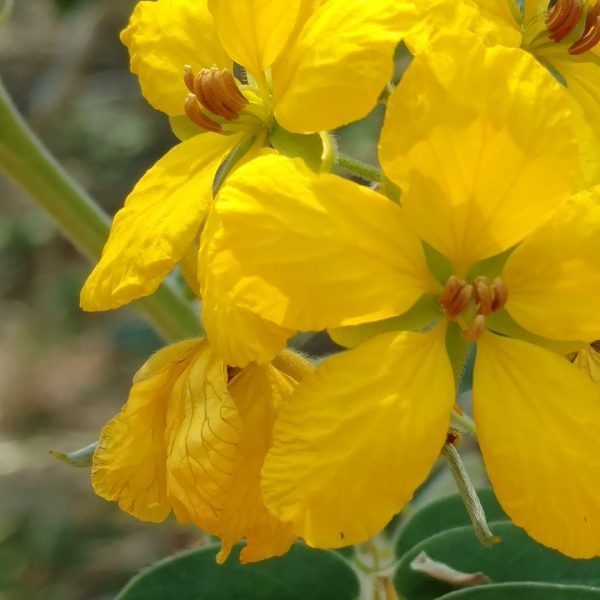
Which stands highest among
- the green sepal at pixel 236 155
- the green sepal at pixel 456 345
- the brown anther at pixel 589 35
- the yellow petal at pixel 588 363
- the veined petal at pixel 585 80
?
the green sepal at pixel 236 155

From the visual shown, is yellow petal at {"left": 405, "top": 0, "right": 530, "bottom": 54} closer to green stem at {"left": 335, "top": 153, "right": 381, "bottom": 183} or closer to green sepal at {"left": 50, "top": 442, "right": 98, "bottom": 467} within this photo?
green stem at {"left": 335, "top": 153, "right": 381, "bottom": 183}

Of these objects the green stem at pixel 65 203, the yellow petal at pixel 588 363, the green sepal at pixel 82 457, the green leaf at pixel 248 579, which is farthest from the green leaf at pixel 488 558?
the green stem at pixel 65 203

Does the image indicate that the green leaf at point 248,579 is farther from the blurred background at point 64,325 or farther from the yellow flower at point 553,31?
the blurred background at point 64,325

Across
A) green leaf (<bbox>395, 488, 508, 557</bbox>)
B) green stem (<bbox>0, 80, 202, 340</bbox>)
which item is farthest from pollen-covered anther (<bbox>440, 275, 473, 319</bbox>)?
green stem (<bbox>0, 80, 202, 340</bbox>)

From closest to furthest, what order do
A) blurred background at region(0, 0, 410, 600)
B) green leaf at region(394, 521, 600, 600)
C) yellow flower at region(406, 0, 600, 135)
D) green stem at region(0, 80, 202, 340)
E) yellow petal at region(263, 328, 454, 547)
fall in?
1. yellow petal at region(263, 328, 454, 547)
2. yellow flower at region(406, 0, 600, 135)
3. green leaf at region(394, 521, 600, 600)
4. green stem at region(0, 80, 202, 340)
5. blurred background at region(0, 0, 410, 600)

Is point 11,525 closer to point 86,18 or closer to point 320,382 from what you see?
point 86,18

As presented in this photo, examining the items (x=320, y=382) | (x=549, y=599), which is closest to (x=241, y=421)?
(x=320, y=382)
